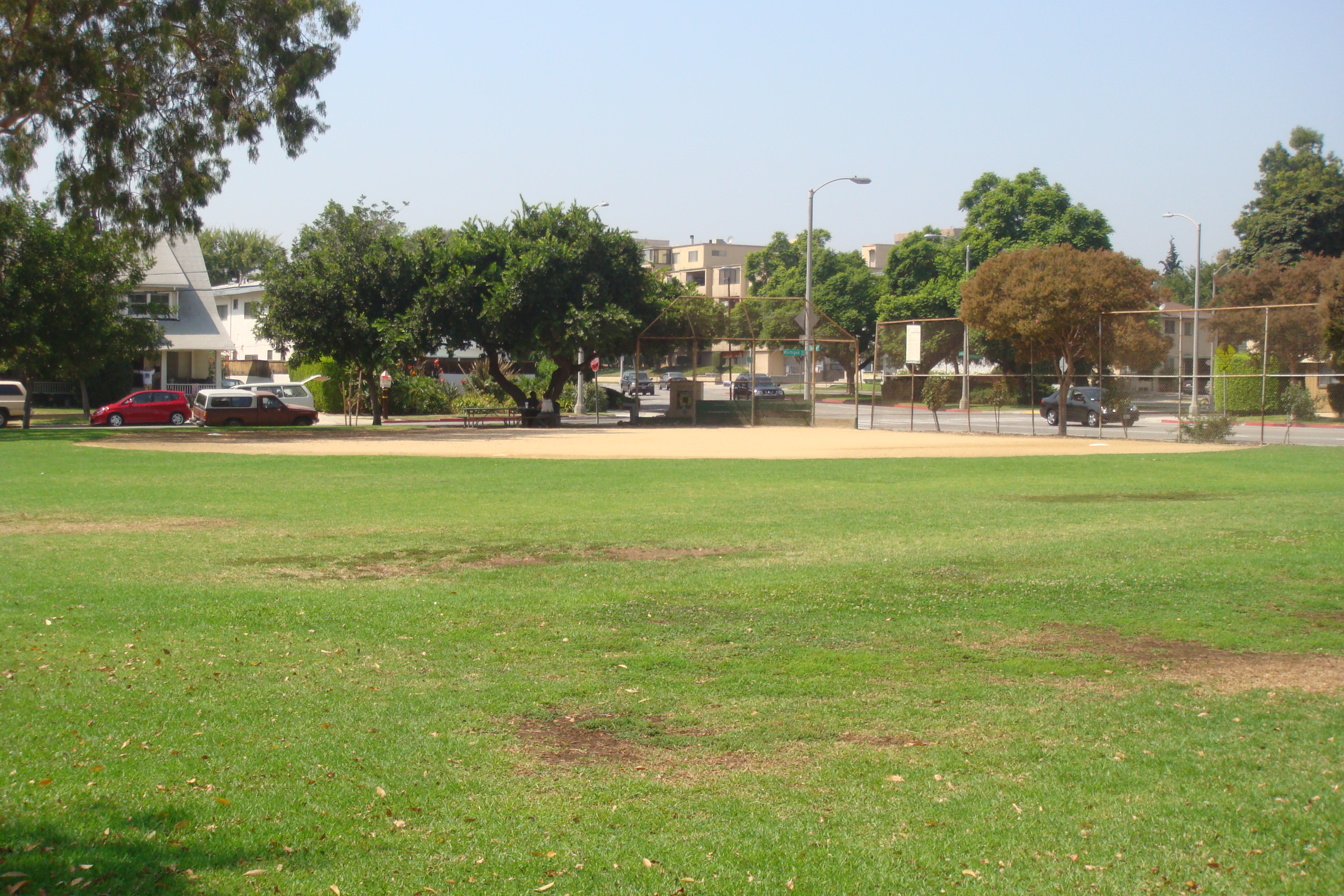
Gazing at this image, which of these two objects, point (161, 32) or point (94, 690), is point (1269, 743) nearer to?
point (94, 690)

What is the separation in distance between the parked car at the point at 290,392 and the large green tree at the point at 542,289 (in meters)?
6.96

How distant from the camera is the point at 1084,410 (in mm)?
39625

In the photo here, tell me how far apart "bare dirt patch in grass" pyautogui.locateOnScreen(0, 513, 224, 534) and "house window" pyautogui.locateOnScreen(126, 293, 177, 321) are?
32977 mm

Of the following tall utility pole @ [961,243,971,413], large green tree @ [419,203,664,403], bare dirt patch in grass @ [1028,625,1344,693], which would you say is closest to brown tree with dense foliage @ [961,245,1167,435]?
tall utility pole @ [961,243,971,413]

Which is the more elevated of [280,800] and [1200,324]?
[1200,324]

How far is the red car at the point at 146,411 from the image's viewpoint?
1639 inches

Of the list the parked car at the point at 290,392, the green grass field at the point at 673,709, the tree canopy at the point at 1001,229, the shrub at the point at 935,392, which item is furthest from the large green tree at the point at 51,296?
the tree canopy at the point at 1001,229

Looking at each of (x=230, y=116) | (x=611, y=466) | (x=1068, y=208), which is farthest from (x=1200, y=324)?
(x=1068, y=208)

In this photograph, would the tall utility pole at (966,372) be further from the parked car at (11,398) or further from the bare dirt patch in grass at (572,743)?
the parked car at (11,398)

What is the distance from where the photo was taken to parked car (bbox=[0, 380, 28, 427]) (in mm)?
40812

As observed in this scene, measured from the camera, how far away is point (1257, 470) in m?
22.7

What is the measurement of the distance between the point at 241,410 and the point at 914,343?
25064mm

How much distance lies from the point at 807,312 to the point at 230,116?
24101 mm

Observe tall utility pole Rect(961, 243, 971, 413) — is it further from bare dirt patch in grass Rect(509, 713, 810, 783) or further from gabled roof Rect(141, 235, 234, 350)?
gabled roof Rect(141, 235, 234, 350)
